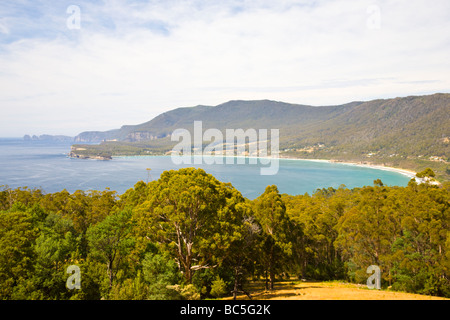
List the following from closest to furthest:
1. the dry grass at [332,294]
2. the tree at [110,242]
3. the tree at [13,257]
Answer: the tree at [13,257], the dry grass at [332,294], the tree at [110,242]

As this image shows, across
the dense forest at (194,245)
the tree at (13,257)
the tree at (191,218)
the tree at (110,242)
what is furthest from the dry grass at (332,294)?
the tree at (13,257)

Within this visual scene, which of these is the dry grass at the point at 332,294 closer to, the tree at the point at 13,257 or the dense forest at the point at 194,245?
the dense forest at the point at 194,245

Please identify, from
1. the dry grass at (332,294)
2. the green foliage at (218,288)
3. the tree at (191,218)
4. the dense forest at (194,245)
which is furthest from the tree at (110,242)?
the dry grass at (332,294)

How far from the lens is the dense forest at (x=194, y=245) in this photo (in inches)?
656

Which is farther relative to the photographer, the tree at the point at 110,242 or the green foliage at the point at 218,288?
the tree at the point at 110,242

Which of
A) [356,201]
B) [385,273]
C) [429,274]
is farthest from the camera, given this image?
[356,201]

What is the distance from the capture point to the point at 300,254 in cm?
3281

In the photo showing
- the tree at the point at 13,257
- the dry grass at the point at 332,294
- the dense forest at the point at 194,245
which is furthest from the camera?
the dry grass at the point at 332,294

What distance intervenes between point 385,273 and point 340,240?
488 cm

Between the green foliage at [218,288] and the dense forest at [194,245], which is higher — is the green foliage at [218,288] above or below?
below

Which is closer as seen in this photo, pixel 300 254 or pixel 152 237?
pixel 152 237

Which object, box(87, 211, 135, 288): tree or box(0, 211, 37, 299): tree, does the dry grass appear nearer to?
box(87, 211, 135, 288): tree
